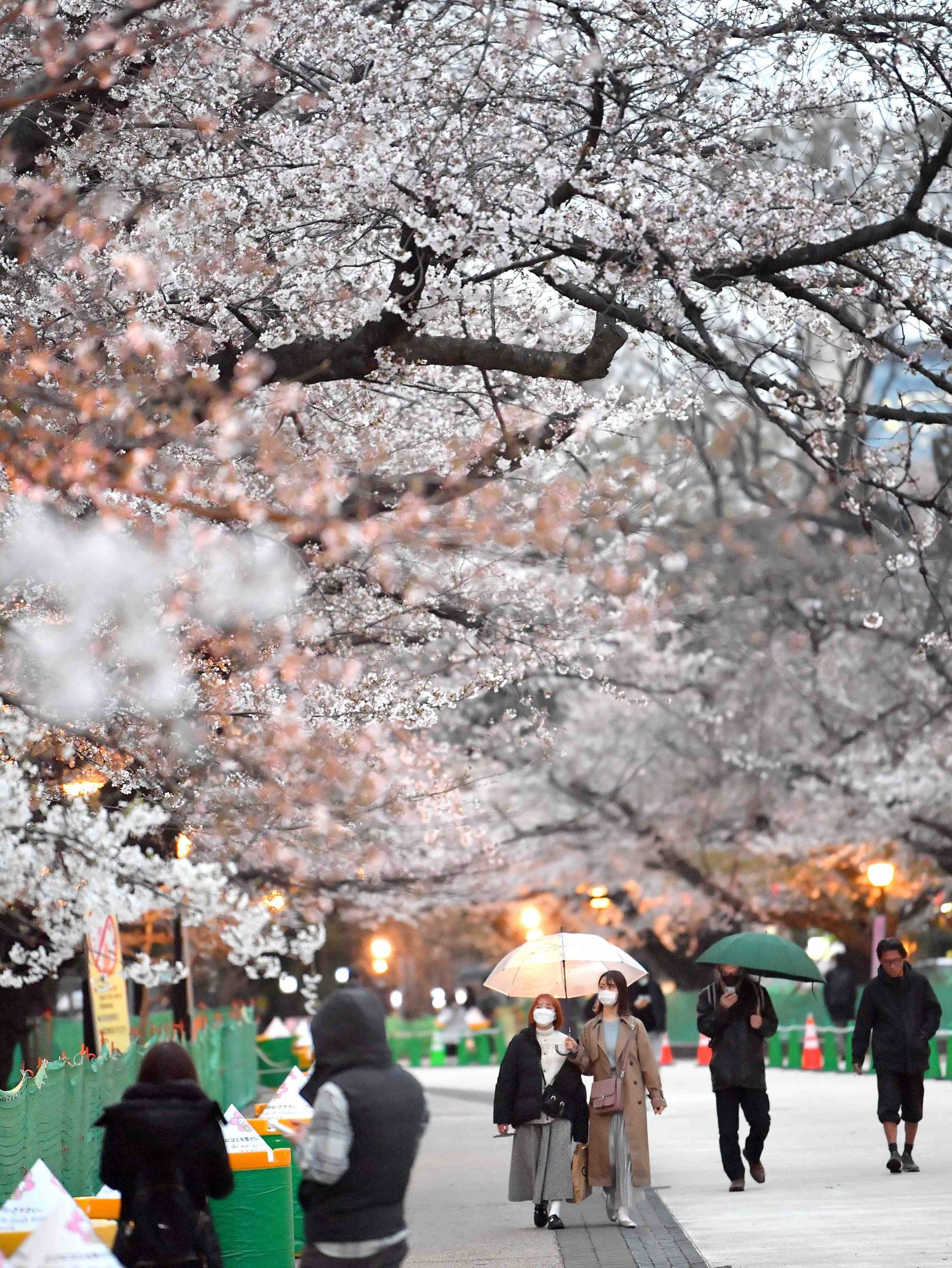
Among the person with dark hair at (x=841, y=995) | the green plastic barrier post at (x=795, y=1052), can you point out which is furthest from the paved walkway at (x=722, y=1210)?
the person with dark hair at (x=841, y=995)

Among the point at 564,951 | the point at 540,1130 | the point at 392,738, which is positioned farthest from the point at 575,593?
the point at 540,1130

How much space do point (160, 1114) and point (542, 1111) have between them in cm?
623

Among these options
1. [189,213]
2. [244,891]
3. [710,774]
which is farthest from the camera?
[710,774]

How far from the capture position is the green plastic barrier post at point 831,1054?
103ft

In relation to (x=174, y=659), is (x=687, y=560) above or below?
above

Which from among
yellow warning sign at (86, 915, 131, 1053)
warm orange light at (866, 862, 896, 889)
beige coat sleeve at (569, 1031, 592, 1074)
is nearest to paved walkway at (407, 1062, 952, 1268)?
beige coat sleeve at (569, 1031, 592, 1074)

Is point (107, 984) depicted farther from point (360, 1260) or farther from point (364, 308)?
point (360, 1260)

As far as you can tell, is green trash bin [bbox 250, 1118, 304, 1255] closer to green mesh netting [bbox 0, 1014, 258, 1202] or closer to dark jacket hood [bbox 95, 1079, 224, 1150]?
green mesh netting [bbox 0, 1014, 258, 1202]

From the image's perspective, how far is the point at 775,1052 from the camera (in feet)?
113

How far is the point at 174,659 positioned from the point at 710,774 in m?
24.4

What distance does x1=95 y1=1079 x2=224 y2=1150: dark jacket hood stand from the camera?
21.7ft

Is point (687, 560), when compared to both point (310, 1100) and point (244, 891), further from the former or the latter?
point (310, 1100)

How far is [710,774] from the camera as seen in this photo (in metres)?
37.1

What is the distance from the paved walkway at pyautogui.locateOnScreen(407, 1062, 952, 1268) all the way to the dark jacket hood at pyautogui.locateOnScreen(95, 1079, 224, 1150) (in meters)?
4.24
